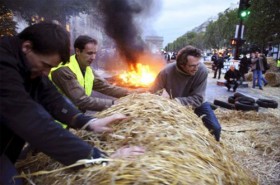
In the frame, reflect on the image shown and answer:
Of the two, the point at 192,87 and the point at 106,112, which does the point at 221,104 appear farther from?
the point at 106,112

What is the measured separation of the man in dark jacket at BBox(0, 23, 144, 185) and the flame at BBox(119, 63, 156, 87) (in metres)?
12.6

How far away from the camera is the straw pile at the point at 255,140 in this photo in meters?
5.81

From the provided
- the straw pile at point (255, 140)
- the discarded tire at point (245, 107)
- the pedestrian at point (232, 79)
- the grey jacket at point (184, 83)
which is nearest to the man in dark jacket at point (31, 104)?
the grey jacket at point (184, 83)

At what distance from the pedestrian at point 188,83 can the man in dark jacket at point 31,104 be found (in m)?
2.95

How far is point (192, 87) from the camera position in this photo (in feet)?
17.2

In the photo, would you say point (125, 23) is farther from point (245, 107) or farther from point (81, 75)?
point (81, 75)

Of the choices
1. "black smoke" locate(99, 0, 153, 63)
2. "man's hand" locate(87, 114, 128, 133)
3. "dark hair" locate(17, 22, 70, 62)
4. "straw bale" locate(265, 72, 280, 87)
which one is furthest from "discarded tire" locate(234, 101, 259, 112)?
"black smoke" locate(99, 0, 153, 63)

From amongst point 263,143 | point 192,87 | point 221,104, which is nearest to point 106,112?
point 192,87

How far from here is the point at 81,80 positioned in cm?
416

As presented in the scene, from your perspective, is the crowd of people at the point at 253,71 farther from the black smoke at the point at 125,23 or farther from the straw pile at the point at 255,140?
the black smoke at the point at 125,23

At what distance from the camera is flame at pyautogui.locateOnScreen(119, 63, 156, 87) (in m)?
15.9

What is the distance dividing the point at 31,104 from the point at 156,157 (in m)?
0.79

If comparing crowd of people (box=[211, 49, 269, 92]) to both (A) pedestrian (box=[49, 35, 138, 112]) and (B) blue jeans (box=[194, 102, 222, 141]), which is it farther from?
(A) pedestrian (box=[49, 35, 138, 112])

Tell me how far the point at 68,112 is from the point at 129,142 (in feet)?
1.98
